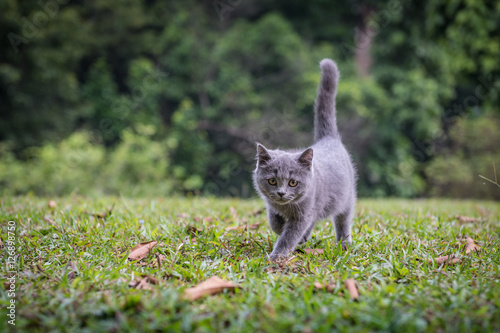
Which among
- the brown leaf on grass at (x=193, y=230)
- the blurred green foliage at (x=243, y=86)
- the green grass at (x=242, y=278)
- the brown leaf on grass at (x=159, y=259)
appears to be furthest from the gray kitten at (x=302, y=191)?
the blurred green foliage at (x=243, y=86)

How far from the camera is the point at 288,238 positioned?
2424 millimetres

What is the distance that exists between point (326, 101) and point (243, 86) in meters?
7.80

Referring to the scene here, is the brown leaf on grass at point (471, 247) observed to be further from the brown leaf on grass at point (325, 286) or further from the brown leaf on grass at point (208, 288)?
the brown leaf on grass at point (208, 288)

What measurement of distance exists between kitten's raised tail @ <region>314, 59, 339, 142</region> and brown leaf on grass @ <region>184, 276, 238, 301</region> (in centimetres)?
194

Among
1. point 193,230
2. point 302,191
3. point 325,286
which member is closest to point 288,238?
point 302,191

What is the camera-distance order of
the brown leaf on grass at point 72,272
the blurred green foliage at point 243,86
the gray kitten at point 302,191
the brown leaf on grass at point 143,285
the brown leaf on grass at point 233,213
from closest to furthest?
1. the brown leaf on grass at point 143,285
2. the brown leaf on grass at point 72,272
3. the gray kitten at point 302,191
4. the brown leaf on grass at point 233,213
5. the blurred green foliage at point 243,86

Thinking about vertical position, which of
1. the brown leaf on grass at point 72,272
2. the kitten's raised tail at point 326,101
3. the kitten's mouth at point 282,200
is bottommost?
the brown leaf on grass at point 72,272

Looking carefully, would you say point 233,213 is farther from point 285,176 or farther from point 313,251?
→ point 313,251

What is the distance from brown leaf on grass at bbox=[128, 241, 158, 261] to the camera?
88.1 inches

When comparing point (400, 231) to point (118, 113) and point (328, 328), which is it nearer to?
point (328, 328)

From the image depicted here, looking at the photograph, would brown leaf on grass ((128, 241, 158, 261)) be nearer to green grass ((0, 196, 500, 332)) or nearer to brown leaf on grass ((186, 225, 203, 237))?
green grass ((0, 196, 500, 332))

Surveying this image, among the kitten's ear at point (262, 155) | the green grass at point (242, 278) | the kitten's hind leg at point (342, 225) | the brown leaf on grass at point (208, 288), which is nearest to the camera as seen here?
the green grass at point (242, 278)

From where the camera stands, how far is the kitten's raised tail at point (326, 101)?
10.7ft

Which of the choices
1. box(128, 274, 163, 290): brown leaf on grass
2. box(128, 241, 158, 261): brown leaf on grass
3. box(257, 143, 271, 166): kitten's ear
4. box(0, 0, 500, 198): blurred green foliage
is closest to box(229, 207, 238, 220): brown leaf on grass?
box(257, 143, 271, 166): kitten's ear
